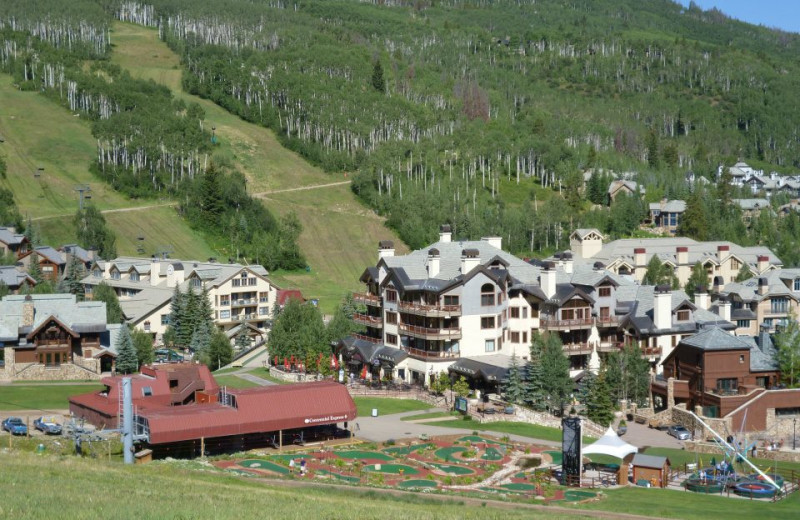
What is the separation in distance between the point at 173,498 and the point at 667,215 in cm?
15218

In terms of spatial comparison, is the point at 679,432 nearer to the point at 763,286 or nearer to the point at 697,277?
the point at 763,286

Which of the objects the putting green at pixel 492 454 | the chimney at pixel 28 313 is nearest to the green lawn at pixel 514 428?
the putting green at pixel 492 454

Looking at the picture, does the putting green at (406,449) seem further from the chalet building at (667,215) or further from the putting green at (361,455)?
the chalet building at (667,215)

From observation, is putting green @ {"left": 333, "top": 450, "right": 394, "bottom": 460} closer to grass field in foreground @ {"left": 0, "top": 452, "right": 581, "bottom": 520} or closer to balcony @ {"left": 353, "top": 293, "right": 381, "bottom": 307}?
grass field in foreground @ {"left": 0, "top": 452, "right": 581, "bottom": 520}

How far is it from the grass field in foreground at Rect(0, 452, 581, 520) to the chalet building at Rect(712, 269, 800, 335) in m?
65.9

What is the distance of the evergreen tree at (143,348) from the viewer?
9256 cm

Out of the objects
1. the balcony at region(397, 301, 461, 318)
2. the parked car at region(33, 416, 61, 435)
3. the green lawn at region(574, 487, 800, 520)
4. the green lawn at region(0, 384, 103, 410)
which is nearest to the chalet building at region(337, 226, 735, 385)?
the balcony at region(397, 301, 461, 318)

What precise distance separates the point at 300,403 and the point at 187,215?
4024 inches

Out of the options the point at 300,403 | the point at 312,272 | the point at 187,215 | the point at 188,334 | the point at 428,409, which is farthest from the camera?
the point at 187,215

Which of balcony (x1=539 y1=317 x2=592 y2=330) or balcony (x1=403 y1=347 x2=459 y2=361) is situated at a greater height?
balcony (x1=539 y1=317 x2=592 y2=330)

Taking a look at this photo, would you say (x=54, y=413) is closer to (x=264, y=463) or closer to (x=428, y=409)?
(x=264, y=463)

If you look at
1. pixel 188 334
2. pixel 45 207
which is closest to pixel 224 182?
pixel 45 207

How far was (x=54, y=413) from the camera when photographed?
237 ft

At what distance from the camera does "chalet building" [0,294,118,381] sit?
88125 mm
